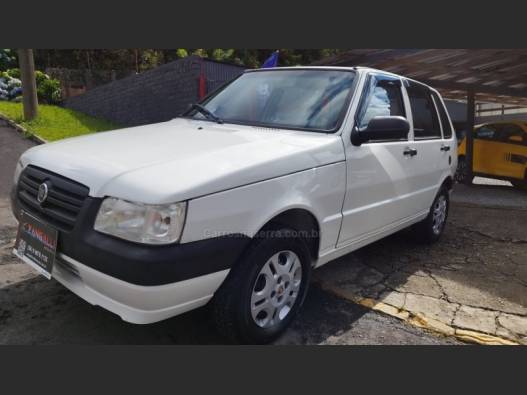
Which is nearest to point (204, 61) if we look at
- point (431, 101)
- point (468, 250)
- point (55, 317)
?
point (431, 101)

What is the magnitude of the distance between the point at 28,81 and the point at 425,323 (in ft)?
33.6

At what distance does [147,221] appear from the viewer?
2.08m

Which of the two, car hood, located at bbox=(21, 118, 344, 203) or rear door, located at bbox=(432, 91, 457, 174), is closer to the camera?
car hood, located at bbox=(21, 118, 344, 203)

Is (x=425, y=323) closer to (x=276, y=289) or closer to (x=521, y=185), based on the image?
(x=276, y=289)

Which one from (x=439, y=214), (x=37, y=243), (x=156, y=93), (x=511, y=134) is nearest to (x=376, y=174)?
(x=439, y=214)

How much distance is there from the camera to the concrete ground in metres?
2.81

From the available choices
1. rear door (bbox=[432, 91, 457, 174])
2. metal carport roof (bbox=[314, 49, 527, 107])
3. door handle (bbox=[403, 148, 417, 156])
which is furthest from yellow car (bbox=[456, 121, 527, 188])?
door handle (bbox=[403, 148, 417, 156])

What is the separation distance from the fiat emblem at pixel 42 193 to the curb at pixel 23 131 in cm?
709

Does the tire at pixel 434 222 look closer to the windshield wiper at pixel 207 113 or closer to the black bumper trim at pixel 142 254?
the windshield wiper at pixel 207 113

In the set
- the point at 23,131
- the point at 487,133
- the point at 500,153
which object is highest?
the point at 23,131

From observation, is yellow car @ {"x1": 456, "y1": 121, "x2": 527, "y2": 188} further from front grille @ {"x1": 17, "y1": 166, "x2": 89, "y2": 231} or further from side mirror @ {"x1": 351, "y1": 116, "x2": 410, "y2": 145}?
front grille @ {"x1": 17, "y1": 166, "x2": 89, "y2": 231}

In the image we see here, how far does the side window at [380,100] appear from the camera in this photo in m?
3.33

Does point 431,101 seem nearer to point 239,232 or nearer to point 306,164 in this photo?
point 306,164

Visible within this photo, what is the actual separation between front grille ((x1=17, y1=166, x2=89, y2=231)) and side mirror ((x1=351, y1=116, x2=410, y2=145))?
1894 millimetres
